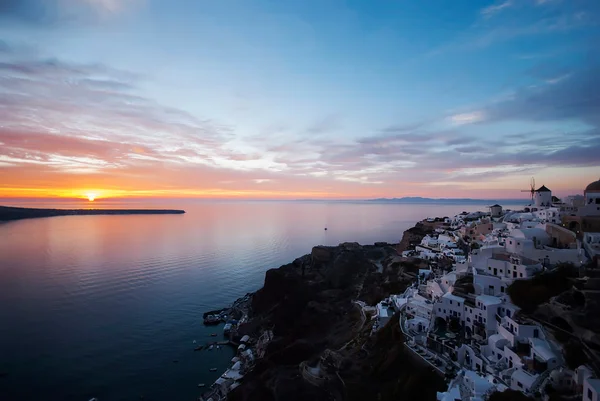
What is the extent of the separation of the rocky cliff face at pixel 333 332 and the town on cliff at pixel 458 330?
4.9 inches

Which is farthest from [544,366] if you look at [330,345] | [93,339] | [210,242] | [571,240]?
[210,242]

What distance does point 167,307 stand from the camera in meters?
53.3

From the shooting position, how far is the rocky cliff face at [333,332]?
2534cm

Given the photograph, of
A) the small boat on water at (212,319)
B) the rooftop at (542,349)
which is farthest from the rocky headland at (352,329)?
the small boat on water at (212,319)

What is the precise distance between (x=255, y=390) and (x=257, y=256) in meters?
65.8

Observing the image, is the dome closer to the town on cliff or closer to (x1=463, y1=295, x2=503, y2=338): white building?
the town on cliff

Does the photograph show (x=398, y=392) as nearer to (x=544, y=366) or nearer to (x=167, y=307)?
(x=544, y=366)

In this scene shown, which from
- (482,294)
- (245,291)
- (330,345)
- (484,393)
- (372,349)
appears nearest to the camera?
(484,393)

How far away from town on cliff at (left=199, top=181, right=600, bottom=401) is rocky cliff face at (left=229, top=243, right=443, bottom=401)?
13cm

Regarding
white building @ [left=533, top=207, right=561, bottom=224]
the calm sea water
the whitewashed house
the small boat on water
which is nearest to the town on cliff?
the whitewashed house

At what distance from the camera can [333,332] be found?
39.5 metres

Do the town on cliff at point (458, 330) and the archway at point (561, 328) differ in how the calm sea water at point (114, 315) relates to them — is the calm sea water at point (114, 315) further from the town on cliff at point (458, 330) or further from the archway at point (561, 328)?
the archway at point (561, 328)

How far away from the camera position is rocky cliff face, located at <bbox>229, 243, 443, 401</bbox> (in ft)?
83.1

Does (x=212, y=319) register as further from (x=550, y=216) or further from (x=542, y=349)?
(x=550, y=216)
